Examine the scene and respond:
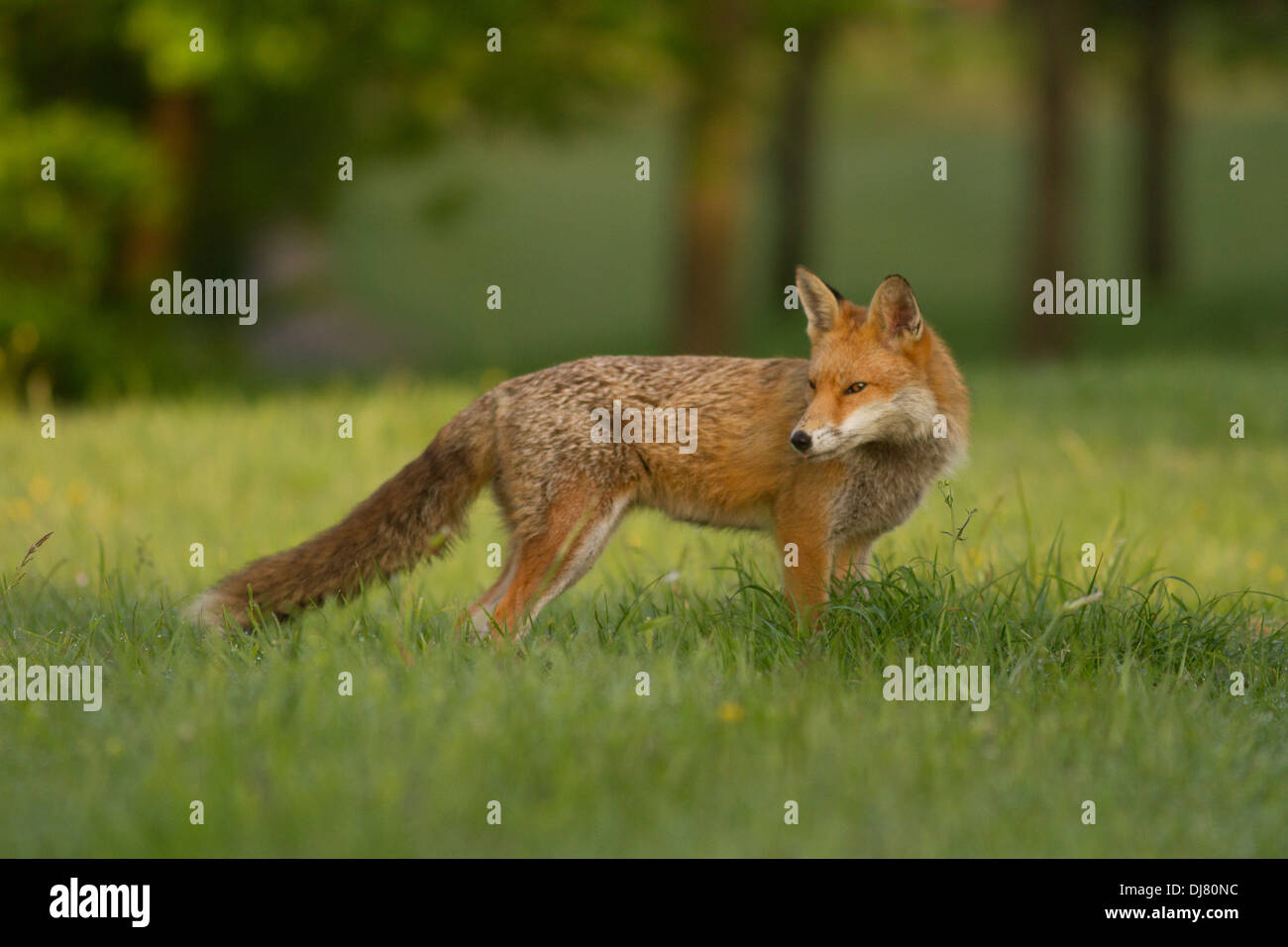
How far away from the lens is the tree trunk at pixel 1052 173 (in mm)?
18906

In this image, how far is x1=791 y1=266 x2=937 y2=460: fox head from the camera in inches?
221

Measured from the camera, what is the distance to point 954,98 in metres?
54.6

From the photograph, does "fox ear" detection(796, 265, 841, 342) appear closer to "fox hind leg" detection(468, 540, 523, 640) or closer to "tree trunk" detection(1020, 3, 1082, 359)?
"fox hind leg" detection(468, 540, 523, 640)

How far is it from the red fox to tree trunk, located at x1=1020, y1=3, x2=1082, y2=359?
14297 mm

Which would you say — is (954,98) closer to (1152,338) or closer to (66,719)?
(1152,338)

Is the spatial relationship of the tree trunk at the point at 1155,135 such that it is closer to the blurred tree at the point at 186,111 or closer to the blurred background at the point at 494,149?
the blurred background at the point at 494,149

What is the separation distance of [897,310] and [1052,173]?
582 inches

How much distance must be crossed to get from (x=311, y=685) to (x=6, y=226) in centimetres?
1196

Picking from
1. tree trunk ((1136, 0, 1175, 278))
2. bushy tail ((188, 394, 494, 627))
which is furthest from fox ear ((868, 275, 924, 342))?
tree trunk ((1136, 0, 1175, 278))

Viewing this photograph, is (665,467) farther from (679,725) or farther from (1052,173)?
(1052,173)

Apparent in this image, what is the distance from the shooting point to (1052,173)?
Answer: 19.4m

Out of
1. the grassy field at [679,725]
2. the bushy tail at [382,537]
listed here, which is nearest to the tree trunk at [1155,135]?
the grassy field at [679,725]

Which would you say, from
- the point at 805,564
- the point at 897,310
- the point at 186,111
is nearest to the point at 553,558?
the point at 805,564
